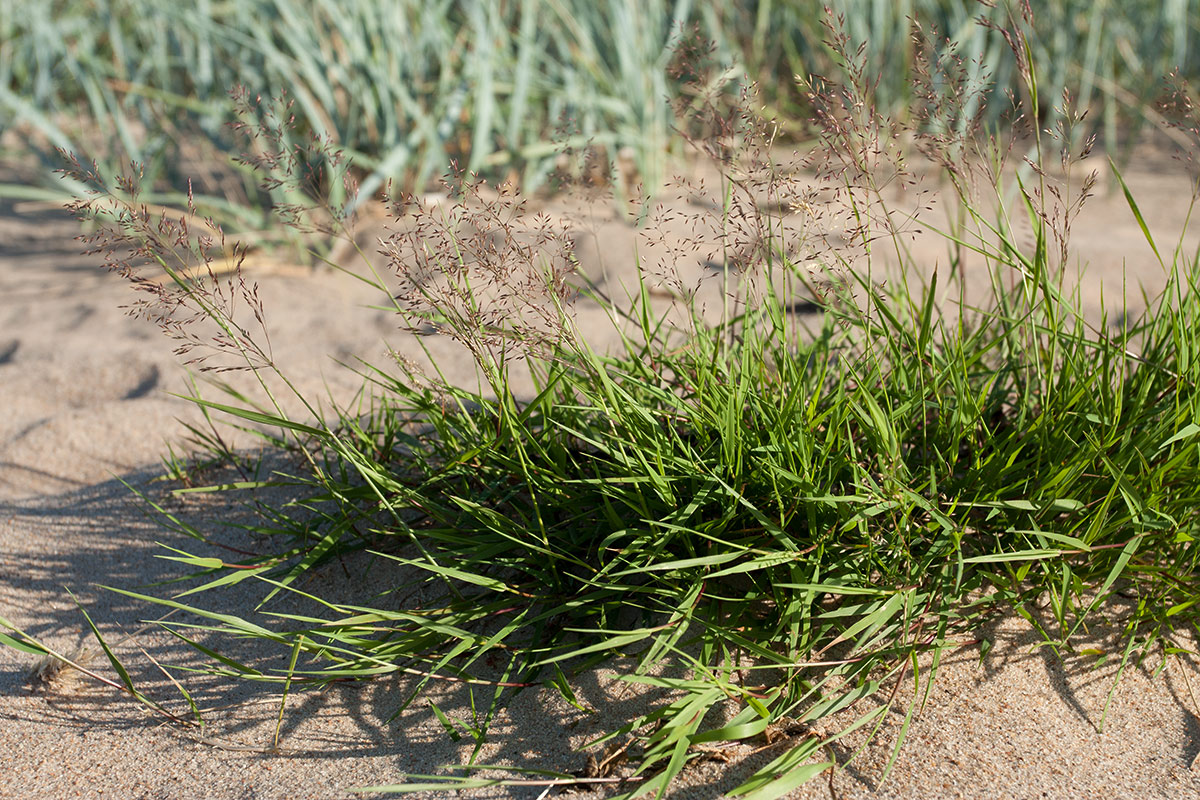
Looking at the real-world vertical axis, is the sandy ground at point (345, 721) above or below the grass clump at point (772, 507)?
below

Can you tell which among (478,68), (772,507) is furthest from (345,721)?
(478,68)

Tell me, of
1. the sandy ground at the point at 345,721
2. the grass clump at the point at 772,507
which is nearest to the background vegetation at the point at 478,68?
the sandy ground at the point at 345,721

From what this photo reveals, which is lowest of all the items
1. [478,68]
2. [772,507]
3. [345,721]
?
[345,721]

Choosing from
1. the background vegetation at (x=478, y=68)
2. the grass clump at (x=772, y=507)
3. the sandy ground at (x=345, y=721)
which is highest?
the background vegetation at (x=478, y=68)

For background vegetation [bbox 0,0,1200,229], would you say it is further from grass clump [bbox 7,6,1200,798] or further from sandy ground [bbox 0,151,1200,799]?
grass clump [bbox 7,6,1200,798]

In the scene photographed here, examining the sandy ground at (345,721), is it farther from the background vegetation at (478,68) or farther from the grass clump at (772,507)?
the background vegetation at (478,68)

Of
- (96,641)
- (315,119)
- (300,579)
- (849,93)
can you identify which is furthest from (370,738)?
(315,119)

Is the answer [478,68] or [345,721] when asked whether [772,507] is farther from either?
[478,68]

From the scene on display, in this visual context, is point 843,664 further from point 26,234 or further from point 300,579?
point 26,234

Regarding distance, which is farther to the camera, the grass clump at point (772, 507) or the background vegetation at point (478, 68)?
the background vegetation at point (478, 68)

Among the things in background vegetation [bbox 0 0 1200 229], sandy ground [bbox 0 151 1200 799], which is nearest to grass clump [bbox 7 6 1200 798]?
sandy ground [bbox 0 151 1200 799]

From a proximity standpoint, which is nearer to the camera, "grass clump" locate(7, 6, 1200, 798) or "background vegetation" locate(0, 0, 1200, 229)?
"grass clump" locate(7, 6, 1200, 798)

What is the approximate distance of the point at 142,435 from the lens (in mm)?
2176

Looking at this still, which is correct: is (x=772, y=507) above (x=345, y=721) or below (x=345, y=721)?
above
